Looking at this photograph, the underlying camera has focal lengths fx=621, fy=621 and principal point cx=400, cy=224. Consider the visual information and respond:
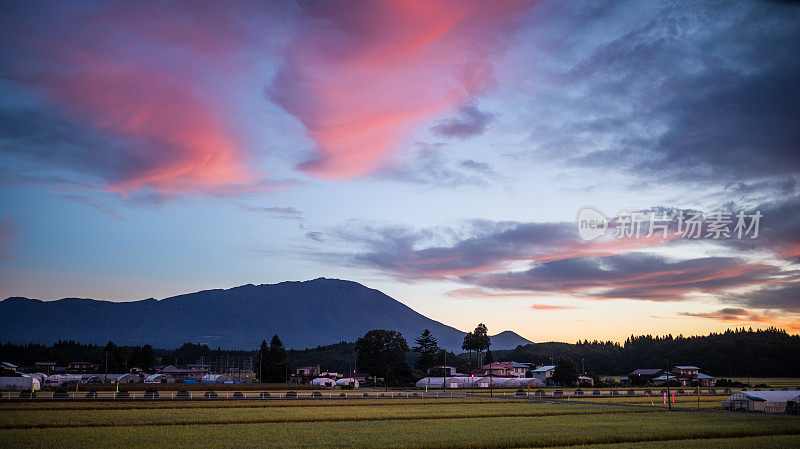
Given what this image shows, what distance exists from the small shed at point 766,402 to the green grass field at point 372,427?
237 inches

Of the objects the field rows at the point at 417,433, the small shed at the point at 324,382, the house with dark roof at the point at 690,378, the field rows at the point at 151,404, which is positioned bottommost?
the small shed at the point at 324,382

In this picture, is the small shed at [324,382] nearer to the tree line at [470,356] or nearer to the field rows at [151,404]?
the tree line at [470,356]

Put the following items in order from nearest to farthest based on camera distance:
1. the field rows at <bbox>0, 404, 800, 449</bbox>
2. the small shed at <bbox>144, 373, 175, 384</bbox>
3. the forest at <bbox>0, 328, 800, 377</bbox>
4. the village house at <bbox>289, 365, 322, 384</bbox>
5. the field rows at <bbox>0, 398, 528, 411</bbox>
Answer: the field rows at <bbox>0, 404, 800, 449</bbox>, the field rows at <bbox>0, 398, 528, 411</bbox>, the small shed at <bbox>144, 373, 175, 384</bbox>, the village house at <bbox>289, 365, 322, 384</bbox>, the forest at <bbox>0, 328, 800, 377</bbox>

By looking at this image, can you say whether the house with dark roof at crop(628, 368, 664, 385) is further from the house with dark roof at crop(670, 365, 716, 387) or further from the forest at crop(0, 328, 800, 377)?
the forest at crop(0, 328, 800, 377)

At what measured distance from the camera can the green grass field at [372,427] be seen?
2894 cm

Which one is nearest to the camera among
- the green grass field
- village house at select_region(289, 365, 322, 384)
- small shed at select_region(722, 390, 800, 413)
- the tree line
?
the green grass field

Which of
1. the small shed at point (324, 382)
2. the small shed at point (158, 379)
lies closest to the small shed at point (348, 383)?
the small shed at point (324, 382)

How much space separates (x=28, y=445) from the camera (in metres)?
26.6

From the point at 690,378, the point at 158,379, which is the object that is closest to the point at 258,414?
the point at 158,379

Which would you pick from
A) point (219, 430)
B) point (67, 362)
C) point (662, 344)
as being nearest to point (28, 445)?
point (219, 430)

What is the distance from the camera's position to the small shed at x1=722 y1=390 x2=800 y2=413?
4956 centimetres

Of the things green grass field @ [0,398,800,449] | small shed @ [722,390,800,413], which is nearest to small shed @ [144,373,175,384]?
green grass field @ [0,398,800,449]

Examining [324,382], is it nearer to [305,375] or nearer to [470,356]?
[305,375]

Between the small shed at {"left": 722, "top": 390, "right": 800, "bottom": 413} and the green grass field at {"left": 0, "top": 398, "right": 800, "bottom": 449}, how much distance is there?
6.01m
